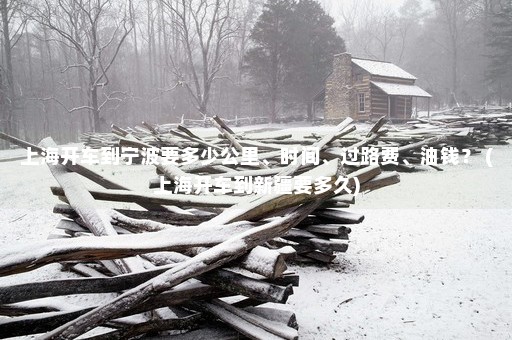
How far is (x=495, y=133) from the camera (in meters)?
14.8

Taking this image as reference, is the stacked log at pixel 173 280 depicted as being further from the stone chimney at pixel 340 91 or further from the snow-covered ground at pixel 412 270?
the stone chimney at pixel 340 91

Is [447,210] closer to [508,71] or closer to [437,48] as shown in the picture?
[508,71]

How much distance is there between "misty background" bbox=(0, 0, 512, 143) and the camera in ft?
99.6

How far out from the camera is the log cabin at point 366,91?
96.9 feet

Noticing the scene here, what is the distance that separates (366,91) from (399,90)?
8.74ft

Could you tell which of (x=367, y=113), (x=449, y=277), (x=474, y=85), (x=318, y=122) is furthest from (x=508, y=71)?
(x=449, y=277)

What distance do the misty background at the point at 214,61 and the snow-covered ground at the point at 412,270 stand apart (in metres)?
23.5

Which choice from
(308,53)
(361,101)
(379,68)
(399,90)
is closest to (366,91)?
(361,101)

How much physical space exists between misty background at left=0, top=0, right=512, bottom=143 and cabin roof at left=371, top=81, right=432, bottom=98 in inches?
338

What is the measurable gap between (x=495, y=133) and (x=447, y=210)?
40.2 ft

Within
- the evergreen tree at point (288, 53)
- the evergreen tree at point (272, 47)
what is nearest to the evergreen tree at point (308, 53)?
the evergreen tree at point (288, 53)

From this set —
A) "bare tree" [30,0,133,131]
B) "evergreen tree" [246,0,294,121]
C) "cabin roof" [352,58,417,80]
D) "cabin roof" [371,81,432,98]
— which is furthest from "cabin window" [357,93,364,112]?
"bare tree" [30,0,133,131]

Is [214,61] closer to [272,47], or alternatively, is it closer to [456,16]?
[272,47]

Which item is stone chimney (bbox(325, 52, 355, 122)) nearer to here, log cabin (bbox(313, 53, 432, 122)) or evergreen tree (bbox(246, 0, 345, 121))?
log cabin (bbox(313, 53, 432, 122))
